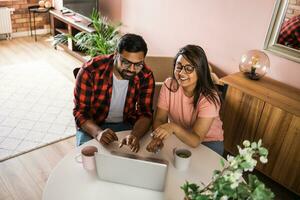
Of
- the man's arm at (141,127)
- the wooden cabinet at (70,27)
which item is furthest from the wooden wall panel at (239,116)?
the wooden cabinet at (70,27)

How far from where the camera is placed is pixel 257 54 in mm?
2188

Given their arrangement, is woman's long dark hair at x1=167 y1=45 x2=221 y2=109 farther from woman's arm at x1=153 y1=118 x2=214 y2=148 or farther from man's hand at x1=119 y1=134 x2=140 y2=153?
man's hand at x1=119 y1=134 x2=140 y2=153

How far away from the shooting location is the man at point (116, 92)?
5.12ft

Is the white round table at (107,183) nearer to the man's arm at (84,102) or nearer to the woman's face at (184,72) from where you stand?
the man's arm at (84,102)

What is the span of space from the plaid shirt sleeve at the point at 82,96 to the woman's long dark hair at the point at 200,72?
525 mm

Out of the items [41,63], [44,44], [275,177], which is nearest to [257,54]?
[275,177]

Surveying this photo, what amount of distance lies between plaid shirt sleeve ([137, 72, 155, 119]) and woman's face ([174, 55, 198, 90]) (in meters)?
0.22

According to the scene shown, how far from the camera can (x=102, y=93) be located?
5.57ft

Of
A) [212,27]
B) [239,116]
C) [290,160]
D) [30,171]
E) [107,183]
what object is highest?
[212,27]

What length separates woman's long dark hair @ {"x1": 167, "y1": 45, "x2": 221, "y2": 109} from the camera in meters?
1.52

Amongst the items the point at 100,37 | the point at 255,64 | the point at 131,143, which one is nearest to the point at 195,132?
the point at 131,143

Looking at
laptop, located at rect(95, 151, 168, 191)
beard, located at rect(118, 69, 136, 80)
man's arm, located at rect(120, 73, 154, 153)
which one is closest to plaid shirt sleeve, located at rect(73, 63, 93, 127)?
beard, located at rect(118, 69, 136, 80)

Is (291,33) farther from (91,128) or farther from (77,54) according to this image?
(77,54)

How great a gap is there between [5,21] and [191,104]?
391 cm
